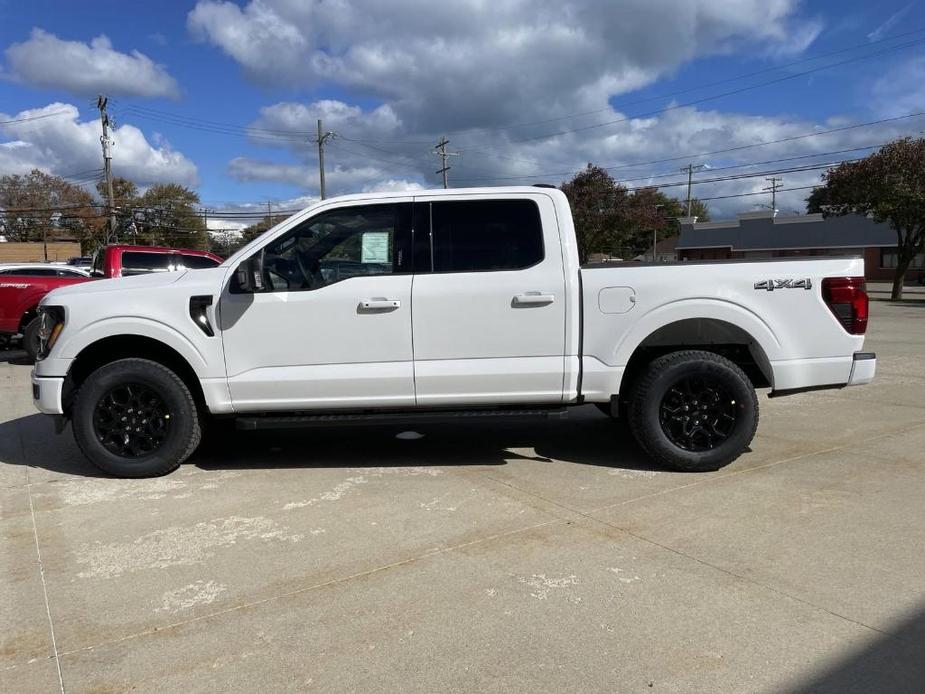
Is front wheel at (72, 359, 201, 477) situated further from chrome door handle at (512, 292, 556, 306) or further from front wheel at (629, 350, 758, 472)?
front wheel at (629, 350, 758, 472)

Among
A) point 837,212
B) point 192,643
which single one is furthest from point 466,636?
point 837,212

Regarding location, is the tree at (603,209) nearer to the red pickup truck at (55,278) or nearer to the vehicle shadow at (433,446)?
the red pickup truck at (55,278)

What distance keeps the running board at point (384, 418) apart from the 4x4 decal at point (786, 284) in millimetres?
1691

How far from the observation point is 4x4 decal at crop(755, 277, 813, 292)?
192 inches

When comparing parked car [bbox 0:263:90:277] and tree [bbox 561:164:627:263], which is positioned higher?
tree [bbox 561:164:627:263]

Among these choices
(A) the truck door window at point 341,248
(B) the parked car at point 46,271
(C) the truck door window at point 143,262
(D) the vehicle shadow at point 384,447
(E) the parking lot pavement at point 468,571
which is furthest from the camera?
(B) the parked car at point 46,271

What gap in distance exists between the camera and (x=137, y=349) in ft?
16.7

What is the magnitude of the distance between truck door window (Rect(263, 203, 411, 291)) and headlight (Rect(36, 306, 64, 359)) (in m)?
1.56

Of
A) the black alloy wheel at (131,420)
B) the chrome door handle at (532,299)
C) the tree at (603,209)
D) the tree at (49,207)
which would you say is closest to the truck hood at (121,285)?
the black alloy wheel at (131,420)

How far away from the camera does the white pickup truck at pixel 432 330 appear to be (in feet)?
15.8

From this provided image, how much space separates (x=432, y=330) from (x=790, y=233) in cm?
5479

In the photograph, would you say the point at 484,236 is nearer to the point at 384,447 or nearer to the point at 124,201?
the point at 384,447

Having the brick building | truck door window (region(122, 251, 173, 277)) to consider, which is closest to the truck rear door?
truck door window (region(122, 251, 173, 277))

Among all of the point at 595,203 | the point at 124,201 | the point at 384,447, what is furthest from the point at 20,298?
the point at 124,201
